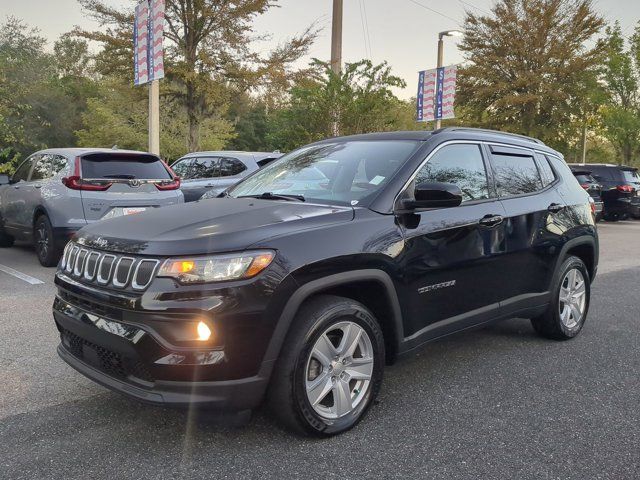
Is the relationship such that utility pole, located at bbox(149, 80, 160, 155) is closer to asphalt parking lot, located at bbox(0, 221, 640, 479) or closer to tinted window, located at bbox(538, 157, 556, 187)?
asphalt parking lot, located at bbox(0, 221, 640, 479)

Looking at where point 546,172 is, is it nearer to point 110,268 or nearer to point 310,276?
point 310,276

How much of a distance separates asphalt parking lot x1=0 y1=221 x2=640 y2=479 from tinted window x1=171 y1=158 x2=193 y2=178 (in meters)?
7.03

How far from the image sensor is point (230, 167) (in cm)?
1045

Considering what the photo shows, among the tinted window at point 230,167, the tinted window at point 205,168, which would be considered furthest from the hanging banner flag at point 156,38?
the tinted window at point 230,167

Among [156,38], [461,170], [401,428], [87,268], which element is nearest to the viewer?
[87,268]

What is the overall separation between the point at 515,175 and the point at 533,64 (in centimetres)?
2715

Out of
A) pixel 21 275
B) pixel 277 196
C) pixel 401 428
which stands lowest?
pixel 21 275

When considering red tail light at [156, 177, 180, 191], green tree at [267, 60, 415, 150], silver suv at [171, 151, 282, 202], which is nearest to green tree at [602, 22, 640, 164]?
green tree at [267, 60, 415, 150]

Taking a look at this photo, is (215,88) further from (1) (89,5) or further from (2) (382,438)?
(2) (382,438)

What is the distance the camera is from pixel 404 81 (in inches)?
616

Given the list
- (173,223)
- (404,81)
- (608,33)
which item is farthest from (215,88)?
(608,33)

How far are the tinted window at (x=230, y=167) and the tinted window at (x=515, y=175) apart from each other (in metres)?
6.39

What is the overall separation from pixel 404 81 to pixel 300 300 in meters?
13.8

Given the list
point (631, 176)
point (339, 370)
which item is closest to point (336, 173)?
point (339, 370)
